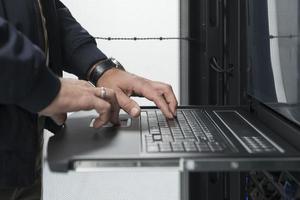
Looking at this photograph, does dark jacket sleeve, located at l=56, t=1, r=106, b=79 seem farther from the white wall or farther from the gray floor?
the gray floor

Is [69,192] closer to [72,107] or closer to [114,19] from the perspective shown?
[114,19]

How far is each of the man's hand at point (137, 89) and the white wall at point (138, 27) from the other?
0.89 meters

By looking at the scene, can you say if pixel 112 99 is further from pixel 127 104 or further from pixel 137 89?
pixel 137 89

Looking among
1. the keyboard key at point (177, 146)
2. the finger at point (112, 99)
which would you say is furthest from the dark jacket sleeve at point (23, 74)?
the keyboard key at point (177, 146)

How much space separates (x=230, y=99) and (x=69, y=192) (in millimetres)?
900

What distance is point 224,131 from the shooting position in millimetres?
800

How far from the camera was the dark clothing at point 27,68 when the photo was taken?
27.5 inches

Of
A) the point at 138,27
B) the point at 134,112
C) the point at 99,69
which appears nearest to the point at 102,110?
the point at 134,112

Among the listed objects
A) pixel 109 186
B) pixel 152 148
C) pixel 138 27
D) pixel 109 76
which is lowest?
pixel 109 186

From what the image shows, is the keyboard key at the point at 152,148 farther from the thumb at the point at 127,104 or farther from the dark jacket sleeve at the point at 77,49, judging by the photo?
the dark jacket sleeve at the point at 77,49

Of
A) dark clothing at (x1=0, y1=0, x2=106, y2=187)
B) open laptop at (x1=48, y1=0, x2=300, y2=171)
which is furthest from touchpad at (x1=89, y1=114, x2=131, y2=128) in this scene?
dark clothing at (x1=0, y1=0, x2=106, y2=187)

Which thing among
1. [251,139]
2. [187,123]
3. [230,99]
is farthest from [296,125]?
[230,99]

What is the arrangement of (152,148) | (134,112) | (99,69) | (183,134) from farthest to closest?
(99,69)
(134,112)
(183,134)
(152,148)

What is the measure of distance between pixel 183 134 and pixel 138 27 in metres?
1.27
